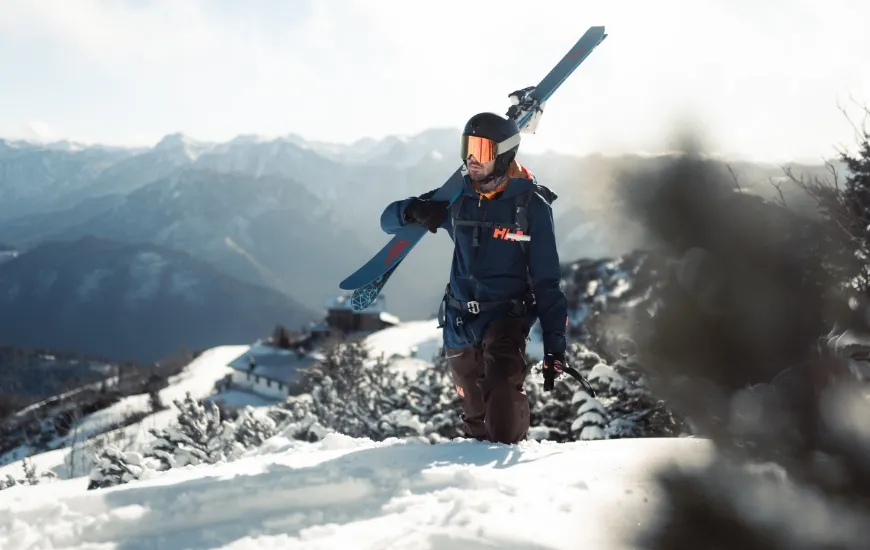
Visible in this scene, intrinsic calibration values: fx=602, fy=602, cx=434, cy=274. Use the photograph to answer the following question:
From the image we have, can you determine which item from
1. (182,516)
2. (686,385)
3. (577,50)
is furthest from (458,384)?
(577,50)

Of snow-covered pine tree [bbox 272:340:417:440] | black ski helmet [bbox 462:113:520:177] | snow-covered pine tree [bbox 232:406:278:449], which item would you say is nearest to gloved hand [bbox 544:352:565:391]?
black ski helmet [bbox 462:113:520:177]

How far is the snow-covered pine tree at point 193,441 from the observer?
9.70 metres

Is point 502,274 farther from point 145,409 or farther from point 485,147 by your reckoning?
point 145,409

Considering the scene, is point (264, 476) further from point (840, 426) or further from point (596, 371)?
point (596, 371)

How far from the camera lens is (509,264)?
4.75 m

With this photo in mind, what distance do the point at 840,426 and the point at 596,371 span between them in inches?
297

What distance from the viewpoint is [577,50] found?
7.18 m

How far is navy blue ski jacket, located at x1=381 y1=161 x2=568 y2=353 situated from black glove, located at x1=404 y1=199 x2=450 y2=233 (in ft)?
0.93

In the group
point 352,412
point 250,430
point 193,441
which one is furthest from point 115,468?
point 352,412

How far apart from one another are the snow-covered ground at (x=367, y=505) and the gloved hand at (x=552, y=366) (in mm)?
612

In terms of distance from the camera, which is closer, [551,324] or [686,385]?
[686,385]

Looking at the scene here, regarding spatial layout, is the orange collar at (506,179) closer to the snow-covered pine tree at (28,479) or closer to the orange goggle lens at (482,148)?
the orange goggle lens at (482,148)

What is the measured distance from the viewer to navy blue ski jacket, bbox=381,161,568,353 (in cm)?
462

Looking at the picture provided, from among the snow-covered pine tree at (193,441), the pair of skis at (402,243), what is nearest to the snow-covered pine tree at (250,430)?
the snow-covered pine tree at (193,441)
